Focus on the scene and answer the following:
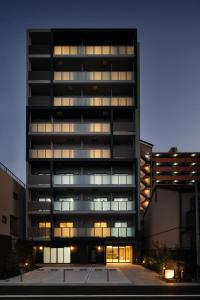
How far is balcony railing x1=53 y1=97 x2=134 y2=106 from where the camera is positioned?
70.1m

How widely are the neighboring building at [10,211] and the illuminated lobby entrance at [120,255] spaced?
12.5m

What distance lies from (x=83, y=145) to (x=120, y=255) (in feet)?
52.6

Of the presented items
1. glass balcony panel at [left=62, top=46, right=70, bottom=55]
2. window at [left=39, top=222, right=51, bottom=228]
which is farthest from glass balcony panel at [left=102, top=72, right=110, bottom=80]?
window at [left=39, top=222, right=51, bottom=228]

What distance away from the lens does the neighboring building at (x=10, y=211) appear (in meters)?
53.8

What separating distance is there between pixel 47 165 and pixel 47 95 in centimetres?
1022

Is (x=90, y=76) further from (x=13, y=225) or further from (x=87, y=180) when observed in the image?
(x=13, y=225)

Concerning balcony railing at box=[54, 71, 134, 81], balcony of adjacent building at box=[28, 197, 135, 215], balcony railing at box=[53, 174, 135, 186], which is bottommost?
balcony of adjacent building at box=[28, 197, 135, 215]

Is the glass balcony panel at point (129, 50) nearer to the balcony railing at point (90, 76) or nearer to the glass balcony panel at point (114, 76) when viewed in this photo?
the balcony railing at point (90, 76)

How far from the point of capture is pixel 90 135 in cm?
6881

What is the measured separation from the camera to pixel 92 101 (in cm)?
7031

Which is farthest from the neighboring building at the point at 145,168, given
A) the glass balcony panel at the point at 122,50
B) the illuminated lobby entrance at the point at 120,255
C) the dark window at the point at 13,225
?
the dark window at the point at 13,225

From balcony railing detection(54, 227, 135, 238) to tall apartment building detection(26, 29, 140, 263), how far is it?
127 mm

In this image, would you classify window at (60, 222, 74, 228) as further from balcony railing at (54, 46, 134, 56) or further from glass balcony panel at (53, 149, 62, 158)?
balcony railing at (54, 46, 134, 56)

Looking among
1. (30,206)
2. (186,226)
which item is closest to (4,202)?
(30,206)
